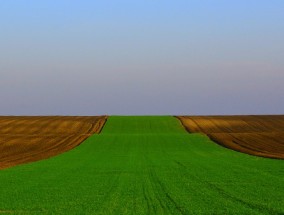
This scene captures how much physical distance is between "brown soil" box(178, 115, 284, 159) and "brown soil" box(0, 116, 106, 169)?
1579 cm

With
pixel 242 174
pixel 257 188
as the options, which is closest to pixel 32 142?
pixel 242 174

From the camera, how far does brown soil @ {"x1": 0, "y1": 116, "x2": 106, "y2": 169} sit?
44062mm

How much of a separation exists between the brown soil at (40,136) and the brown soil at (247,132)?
51.8ft

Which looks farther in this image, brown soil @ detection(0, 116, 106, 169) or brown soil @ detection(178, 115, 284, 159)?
brown soil @ detection(178, 115, 284, 159)

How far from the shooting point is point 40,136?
205 ft

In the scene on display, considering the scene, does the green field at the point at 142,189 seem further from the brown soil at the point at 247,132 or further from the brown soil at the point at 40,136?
the brown soil at the point at 247,132

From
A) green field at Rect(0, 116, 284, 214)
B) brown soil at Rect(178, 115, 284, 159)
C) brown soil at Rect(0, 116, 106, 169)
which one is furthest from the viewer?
brown soil at Rect(178, 115, 284, 159)

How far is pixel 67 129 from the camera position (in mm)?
71875

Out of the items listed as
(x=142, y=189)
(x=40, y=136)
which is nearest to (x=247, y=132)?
(x=40, y=136)

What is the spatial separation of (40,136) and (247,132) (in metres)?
27.8

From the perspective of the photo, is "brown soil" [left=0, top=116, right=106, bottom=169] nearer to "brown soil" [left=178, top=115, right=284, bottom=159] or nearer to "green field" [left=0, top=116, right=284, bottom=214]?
"green field" [left=0, top=116, right=284, bottom=214]

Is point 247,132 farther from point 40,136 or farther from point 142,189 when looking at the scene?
point 142,189

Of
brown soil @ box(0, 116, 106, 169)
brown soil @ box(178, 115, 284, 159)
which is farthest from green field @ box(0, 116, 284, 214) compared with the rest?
brown soil @ box(178, 115, 284, 159)

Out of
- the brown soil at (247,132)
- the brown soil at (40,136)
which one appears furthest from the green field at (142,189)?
the brown soil at (247,132)
